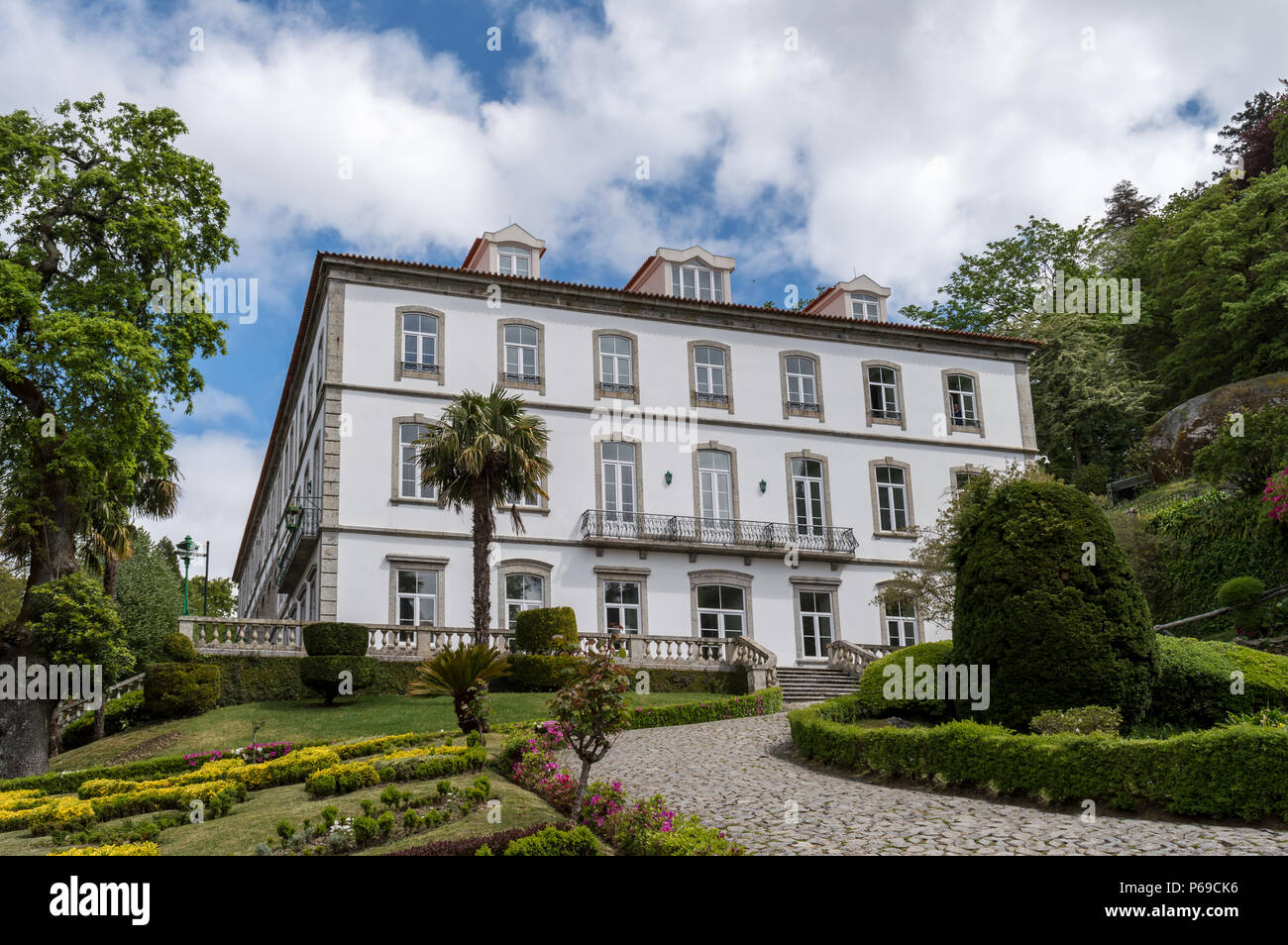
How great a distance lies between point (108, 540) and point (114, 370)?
9440 millimetres

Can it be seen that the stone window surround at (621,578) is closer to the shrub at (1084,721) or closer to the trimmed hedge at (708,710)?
the trimmed hedge at (708,710)

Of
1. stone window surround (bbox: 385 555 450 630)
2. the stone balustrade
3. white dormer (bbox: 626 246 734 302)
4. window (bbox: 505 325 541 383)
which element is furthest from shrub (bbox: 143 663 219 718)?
white dormer (bbox: 626 246 734 302)

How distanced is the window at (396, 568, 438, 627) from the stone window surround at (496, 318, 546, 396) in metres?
5.85

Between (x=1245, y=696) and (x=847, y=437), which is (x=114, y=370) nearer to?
(x=1245, y=696)

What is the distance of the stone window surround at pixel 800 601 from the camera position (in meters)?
31.0

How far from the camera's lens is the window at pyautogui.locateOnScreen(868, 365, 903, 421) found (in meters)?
34.4

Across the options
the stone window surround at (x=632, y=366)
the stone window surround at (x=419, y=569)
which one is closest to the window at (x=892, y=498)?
the stone window surround at (x=632, y=366)

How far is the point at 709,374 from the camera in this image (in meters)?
32.7

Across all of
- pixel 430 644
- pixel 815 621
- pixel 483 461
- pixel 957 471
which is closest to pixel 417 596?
pixel 430 644

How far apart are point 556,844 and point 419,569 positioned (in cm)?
1959

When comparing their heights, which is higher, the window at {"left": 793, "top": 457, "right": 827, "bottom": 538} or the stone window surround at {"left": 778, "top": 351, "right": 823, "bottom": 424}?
the stone window surround at {"left": 778, "top": 351, "right": 823, "bottom": 424}

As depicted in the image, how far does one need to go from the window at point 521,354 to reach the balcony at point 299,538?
6.48m

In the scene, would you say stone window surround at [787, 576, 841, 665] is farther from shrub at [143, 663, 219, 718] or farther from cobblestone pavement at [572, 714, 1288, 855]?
shrub at [143, 663, 219, 718]
